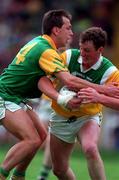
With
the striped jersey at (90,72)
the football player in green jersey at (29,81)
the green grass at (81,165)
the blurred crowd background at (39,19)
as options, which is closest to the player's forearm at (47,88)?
the football player in green jersey at (29,81)

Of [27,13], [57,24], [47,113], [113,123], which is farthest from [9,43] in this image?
[57,24]

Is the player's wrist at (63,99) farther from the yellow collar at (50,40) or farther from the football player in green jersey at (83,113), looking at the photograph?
the yellow collar at (50,40)

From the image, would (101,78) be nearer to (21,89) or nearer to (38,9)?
(21,89)

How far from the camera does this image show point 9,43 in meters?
20.8

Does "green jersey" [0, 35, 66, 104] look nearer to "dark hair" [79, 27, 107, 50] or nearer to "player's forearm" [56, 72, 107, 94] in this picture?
"player's forearm" [56, 72, 107, 94]

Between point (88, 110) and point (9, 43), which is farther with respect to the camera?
point (9, 43)

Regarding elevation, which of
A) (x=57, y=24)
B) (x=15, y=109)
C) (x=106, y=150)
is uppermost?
(x=57, y=24)

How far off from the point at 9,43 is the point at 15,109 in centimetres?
1151

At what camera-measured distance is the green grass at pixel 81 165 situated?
12.9 m

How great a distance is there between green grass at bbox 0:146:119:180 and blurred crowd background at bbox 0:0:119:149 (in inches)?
124

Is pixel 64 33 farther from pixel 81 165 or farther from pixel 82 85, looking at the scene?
pixel 81 165

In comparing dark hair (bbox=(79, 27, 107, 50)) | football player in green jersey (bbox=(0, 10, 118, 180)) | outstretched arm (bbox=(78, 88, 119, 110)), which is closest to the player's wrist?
football player in green jersey (bbox=(0, 10, 118, 180))

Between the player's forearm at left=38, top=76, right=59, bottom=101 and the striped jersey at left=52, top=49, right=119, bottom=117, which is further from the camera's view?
the striped jersey at left=52, top=49, right=119, bottom=117

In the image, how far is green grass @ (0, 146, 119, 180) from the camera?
508 inches
